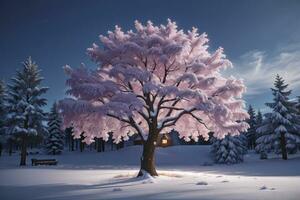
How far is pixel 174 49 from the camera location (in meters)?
16.1

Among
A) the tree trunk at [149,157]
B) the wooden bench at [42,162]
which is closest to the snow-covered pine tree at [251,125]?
the wooden bench at [42,162]

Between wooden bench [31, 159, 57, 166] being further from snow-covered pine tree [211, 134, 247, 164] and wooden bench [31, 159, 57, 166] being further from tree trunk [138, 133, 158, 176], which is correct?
snow-covered pine tree [211, 134, 247, 164]

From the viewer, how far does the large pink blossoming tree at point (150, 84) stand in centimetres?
1522

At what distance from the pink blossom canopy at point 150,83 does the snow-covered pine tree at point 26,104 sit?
18660 mm

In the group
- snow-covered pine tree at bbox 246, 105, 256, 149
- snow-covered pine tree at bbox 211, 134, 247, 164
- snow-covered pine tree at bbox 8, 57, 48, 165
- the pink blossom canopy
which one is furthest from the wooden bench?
snow-covered pine tree at bbox 246, 105, 256, 149

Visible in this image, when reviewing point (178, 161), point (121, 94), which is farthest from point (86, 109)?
point (178, 161)

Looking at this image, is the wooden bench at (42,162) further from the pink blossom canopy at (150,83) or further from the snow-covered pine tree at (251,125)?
the snow-covered pine tree at (251,125)

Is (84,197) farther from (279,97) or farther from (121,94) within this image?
(279,97)

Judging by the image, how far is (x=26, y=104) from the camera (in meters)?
34.5

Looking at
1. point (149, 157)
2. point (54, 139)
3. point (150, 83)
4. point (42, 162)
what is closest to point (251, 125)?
point (54, 139)

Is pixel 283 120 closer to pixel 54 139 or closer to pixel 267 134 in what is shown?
pixel 267 134

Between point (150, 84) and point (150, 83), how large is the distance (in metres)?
0.12

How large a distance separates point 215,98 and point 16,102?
27.7m

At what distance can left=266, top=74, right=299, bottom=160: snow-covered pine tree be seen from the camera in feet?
123
